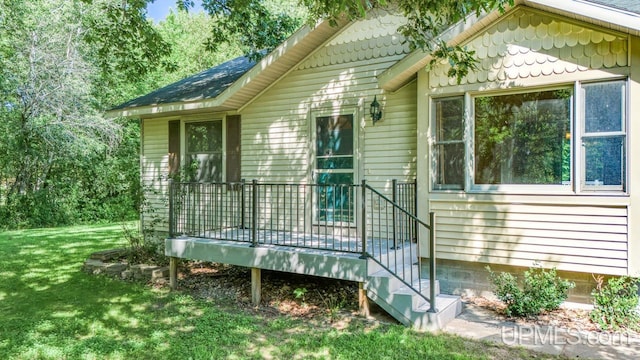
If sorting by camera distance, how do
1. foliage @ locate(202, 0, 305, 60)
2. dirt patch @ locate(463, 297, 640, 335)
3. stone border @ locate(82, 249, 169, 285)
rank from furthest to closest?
foliage @ locate(202, 0, 305, 60), stone border @ locate(82, 249, 169, 285), dirt patch @ locate(463, 297, 640, 335)

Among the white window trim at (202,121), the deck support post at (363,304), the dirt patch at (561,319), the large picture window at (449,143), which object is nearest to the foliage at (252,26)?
the white window trim at (202,121)

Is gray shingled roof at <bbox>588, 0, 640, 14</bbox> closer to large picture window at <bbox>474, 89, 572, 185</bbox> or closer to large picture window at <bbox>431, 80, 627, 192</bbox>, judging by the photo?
large picture window at <bbox>431, 80, 627, 192</bbox>

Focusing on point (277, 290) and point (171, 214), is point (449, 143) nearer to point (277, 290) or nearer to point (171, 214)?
point (277, 290)

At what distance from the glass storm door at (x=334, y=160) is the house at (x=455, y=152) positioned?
0.09 feet

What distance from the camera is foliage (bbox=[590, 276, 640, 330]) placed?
4.64 m

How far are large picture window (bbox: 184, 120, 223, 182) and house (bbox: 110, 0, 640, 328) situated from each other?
0.84m

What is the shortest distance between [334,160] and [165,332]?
3.91 meters

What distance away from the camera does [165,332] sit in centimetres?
468

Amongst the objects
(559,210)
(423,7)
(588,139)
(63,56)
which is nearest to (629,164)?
(588,139)

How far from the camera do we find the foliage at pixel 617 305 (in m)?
4.64

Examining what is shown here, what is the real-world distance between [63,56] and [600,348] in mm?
17532

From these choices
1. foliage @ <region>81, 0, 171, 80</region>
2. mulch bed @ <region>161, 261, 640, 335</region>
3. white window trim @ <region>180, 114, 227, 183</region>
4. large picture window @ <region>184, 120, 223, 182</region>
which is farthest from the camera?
large picture window @ <region>184, 120, 223, 182</region>

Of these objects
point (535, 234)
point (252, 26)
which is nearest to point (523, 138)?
point (535, 234)

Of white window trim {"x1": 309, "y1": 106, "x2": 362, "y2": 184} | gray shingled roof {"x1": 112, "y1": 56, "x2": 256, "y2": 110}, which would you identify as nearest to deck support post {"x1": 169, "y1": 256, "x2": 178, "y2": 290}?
white window trim {"x1": 309, "y1": 106, "x2": 362, "y2": 184}
